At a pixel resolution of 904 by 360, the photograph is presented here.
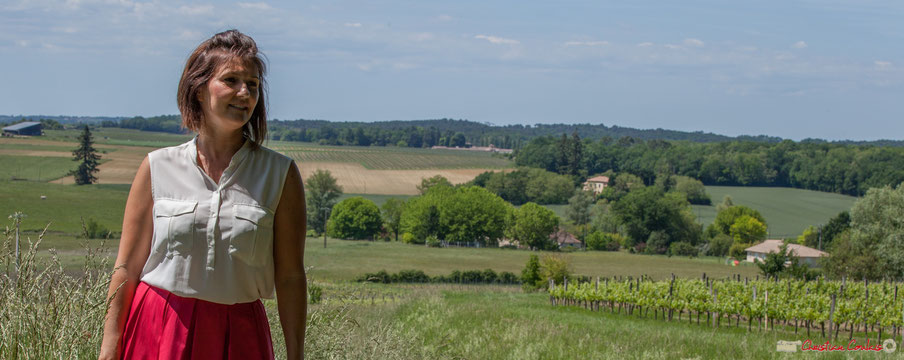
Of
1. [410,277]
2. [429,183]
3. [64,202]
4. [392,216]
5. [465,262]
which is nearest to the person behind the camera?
[410,277]

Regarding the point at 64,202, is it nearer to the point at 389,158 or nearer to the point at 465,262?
the point at 465,262

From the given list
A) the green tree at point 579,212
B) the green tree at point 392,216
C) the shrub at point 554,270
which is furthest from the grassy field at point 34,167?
the shrub at point 554,270

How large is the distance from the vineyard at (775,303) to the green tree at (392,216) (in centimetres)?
7306

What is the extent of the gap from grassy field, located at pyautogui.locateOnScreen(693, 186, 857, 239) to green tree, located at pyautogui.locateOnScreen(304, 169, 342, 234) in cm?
4957

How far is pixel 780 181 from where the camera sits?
142m

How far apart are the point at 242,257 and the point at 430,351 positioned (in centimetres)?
570

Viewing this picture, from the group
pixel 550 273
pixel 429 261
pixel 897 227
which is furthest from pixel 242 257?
pixel 429 261

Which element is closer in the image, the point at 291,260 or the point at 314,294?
the point at 291,260

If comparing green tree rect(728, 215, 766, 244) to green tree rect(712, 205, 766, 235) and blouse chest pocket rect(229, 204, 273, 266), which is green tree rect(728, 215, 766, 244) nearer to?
green tree rect(712, 205, 766, 235)

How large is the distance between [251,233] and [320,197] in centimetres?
9838

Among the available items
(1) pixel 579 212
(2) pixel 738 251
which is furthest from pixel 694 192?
(2) pixel 738 251

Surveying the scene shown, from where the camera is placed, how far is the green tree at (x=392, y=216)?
9819 centimetres

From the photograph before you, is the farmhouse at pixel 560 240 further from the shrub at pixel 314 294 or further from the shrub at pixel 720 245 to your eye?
the shrub at pixel 314 294

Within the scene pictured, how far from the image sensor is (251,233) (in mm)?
2076
